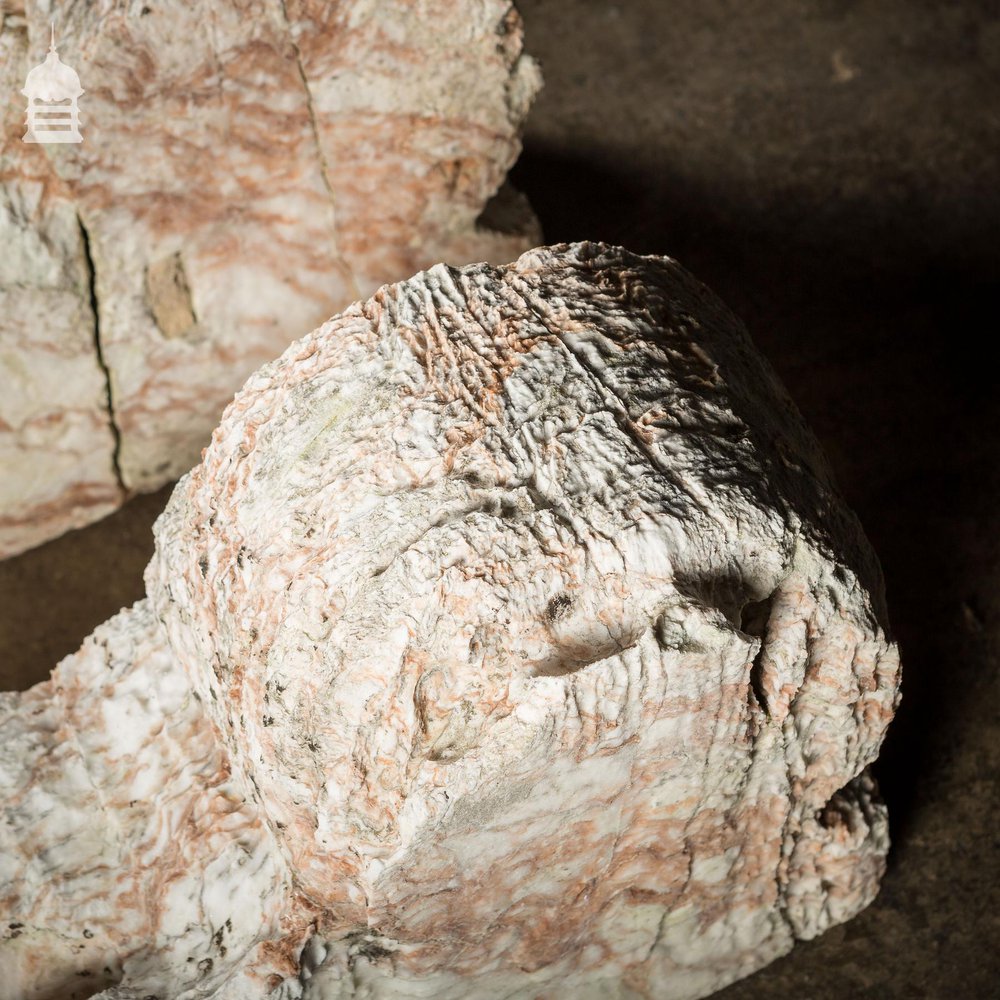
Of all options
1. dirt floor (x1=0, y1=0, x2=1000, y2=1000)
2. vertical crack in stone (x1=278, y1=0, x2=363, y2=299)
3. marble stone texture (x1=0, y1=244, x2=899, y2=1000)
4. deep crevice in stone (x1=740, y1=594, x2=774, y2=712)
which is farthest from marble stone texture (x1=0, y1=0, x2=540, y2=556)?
deep crevice in stone (x1=740, y1=594, x2=774, y2=712)

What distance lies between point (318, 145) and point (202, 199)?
0.91 feet

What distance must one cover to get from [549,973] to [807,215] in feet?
7.97

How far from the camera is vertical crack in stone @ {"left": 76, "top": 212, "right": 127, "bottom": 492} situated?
2.87 metres

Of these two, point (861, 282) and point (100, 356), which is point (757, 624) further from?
point (861, 282)

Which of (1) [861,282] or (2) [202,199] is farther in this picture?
(1) [861,282]

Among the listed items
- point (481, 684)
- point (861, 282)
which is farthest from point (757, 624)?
point (861, 282)

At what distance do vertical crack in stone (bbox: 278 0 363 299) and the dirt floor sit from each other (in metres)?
0.72

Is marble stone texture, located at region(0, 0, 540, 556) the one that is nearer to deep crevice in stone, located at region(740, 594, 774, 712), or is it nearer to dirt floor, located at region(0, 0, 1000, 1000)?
dirt floor, located at region(0, 0, 1000, 1000)

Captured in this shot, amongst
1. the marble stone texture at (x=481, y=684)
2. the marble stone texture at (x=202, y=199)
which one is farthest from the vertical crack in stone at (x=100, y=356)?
the marble stone texture at (x=481, y=684)

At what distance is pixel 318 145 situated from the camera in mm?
2963

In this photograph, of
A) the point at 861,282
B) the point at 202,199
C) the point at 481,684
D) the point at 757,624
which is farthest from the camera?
the point at 861,282

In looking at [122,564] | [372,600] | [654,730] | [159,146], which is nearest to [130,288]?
[159,146]

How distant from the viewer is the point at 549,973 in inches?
87.1

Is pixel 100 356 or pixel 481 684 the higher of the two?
pixel 481 684
